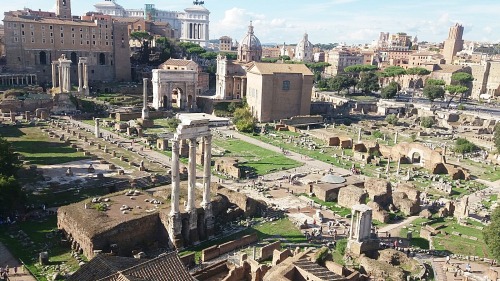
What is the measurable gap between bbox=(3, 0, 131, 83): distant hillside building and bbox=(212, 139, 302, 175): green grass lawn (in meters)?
43.4

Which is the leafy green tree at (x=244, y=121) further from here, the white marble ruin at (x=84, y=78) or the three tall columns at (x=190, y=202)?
the three tall columns at (x=190, y=202)

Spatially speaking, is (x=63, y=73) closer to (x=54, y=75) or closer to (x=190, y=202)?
(x=54, y=75)

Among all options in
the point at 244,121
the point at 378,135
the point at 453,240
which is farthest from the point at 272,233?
the point at 378,135

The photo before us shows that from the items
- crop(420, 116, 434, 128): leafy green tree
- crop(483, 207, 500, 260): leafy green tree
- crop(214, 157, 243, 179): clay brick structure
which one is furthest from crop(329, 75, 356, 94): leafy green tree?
crop(483, 207, 500, 260): leafy green tree

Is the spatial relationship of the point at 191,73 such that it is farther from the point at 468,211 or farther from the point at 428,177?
the point at 468,211

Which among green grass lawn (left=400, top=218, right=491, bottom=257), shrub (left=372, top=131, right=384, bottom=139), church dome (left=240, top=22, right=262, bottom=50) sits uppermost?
church dome (left=240, top=22, right=262, bottom=50)

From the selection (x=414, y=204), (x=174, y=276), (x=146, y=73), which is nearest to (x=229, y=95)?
(x=146, y=73)

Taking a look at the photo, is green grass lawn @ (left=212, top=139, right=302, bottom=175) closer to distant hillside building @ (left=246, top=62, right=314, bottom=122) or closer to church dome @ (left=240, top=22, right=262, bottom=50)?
distant hillside building @ (left=246, top=62, right=314, bottom=122)

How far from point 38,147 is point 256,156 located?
21898 millimetres

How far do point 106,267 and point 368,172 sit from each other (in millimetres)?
31524

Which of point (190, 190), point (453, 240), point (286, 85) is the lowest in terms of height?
point (453, 240)

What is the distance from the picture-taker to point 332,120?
7025 cm

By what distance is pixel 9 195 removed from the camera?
25609mm

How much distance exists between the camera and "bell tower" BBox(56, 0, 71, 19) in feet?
308
